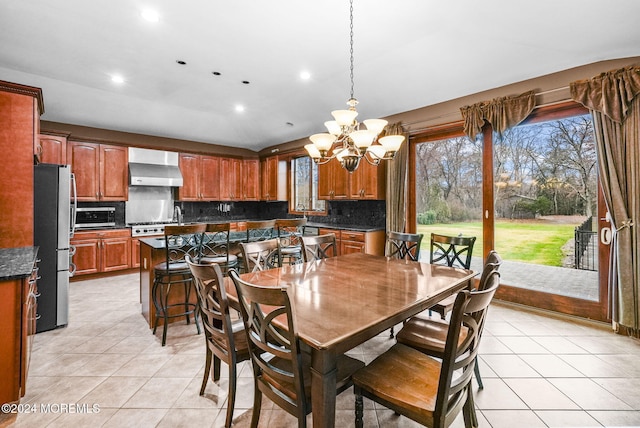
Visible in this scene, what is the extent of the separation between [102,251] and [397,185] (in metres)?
4.95

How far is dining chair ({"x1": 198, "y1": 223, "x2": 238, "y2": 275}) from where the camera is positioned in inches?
114

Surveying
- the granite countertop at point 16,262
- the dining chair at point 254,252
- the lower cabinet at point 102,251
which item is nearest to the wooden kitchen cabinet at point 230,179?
the lower cabinet at point 102,251

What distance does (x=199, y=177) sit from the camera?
6367mm

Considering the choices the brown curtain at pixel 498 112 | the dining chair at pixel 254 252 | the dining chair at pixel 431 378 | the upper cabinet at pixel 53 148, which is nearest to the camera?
the dining chair at pixel 431 378

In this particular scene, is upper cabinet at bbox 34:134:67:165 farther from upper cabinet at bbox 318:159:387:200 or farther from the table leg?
the table leg

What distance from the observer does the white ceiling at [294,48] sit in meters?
2.44

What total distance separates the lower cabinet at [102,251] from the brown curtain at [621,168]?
6.63 metres

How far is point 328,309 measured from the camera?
150 cm

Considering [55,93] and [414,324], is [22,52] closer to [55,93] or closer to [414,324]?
[55,93]

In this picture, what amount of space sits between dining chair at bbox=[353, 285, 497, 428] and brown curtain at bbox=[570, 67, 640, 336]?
97.6 inches

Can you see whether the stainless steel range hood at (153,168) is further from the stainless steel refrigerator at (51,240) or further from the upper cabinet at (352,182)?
the upper cabinet at (352,182)

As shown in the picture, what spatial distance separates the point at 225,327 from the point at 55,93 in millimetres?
4650

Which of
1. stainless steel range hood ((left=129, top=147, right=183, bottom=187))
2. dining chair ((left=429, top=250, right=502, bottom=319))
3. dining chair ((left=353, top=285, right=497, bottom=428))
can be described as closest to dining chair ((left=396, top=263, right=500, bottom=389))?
dining chair ((left=429, top=250, right=502, bottom=319))

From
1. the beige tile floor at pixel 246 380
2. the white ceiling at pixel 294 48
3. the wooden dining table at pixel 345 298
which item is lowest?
the beige tile floor at pixel 246 380
